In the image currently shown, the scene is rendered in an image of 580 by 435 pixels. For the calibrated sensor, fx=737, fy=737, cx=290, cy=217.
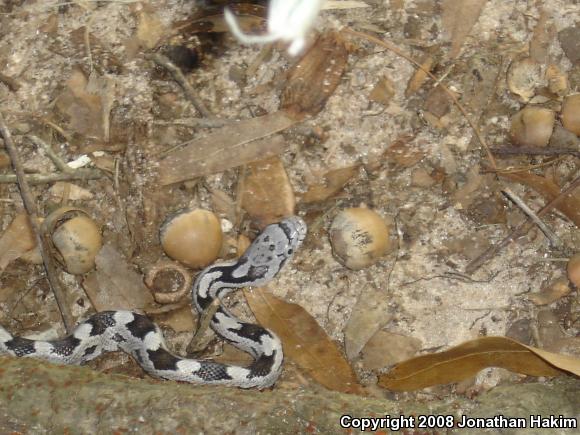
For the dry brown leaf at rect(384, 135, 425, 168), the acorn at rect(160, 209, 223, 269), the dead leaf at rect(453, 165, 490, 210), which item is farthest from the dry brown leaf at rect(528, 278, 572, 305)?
the acorn at rect(160, 209, 223, 269)

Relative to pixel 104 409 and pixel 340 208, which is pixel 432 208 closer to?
pixel 340 208

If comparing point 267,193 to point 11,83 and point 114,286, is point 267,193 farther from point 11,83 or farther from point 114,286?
point 11,83

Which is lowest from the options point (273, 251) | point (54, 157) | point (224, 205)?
point (273, 251)

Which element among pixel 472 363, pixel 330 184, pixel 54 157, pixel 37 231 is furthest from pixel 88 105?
pixel 472 363

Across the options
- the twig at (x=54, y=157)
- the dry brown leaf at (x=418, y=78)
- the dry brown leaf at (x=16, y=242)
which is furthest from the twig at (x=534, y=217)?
the dry brown leaf at (x=16, y=242)

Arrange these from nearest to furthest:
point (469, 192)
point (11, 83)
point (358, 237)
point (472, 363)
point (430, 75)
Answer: point (472, 363), point (358, 237), point (469, 192), point (430, 75), point (11, 83)

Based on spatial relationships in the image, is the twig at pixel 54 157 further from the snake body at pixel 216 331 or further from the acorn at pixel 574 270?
the acorn at pixel 574 270

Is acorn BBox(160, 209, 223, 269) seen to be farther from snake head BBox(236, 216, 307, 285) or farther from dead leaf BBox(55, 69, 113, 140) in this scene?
dead leaf BBox(55, 69, 113, 140)
